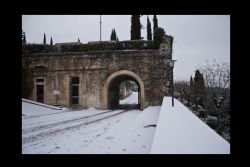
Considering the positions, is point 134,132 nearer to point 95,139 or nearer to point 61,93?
point 95,139

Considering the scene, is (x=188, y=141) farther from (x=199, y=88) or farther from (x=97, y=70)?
(x=97, y=70)

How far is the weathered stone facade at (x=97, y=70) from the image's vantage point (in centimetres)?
1902

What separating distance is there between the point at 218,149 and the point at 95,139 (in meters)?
4.86

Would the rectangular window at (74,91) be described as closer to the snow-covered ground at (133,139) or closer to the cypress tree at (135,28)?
the snow-covered ground at (133,139)

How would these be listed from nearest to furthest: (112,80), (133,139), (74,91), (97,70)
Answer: (133,139) < (97,70) < (112,80) < (74,91)

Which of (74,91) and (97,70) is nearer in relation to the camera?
(97,70)

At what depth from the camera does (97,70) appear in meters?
19.9

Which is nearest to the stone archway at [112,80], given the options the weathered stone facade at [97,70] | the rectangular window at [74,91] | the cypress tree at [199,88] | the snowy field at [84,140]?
the weathered stone facade at [97,70]

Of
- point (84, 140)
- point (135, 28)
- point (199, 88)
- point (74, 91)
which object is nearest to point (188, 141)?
point (84, 140)

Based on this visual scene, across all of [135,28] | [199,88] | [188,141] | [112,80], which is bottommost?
[188,141]

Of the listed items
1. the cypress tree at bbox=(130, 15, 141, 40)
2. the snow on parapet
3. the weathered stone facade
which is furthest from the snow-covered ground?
the cypress tree at bbox=(130, 15, 141, 40)
